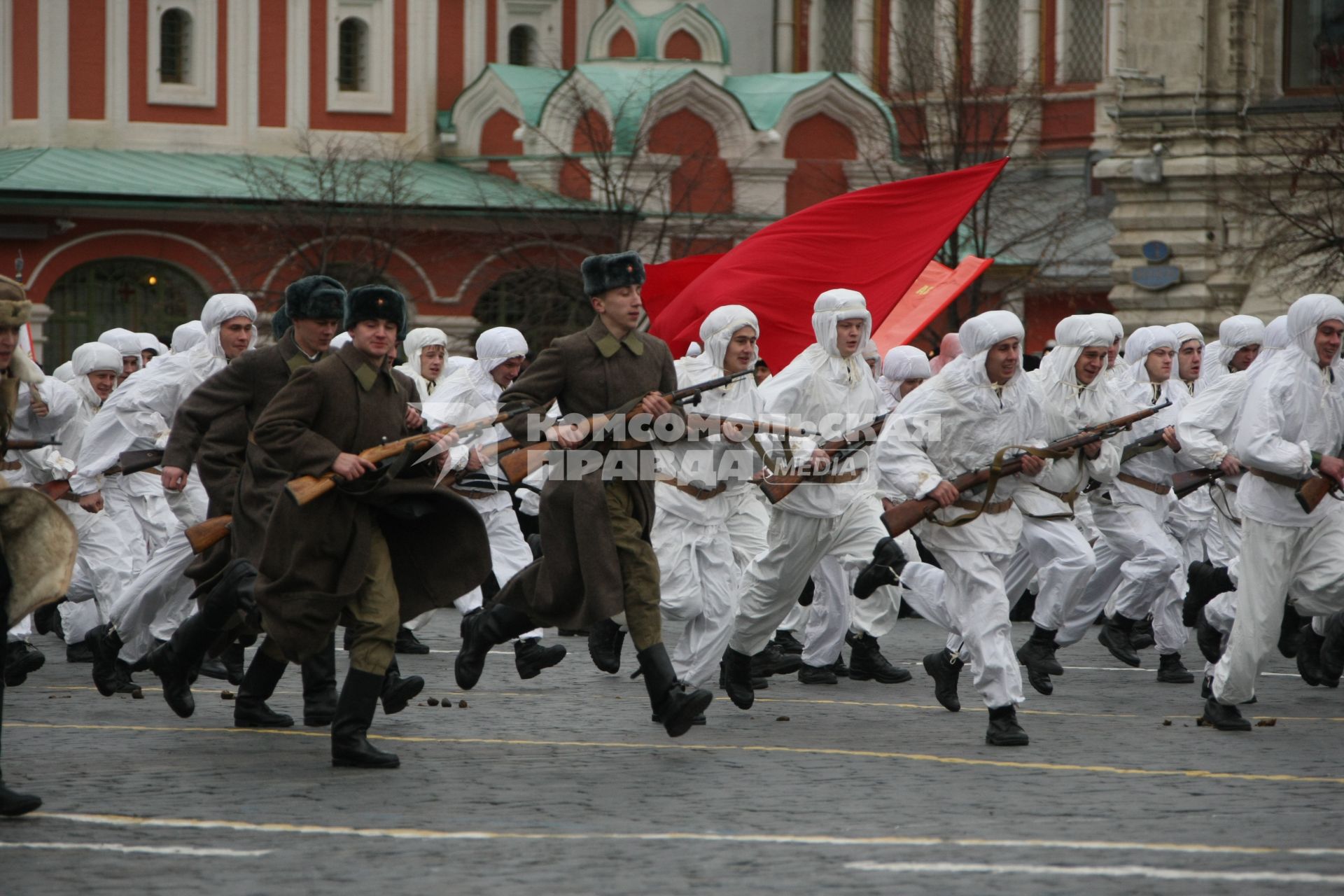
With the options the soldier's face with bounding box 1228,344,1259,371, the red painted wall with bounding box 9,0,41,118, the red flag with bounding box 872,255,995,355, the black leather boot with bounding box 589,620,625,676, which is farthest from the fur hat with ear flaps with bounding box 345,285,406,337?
the red painted wall with bounding box 9,0,41,118

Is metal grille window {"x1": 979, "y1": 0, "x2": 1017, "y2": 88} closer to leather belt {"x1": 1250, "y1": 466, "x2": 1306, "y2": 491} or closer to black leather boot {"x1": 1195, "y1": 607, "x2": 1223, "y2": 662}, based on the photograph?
black leather boot {"x1": 1195, "y1": 607, "x2": 1223, "y2": 662}

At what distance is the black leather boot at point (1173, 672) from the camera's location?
12312mm

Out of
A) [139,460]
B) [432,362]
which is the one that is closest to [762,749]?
[139,460]

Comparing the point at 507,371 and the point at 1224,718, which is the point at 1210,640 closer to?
the point at 1224,718

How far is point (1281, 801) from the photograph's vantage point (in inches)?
315

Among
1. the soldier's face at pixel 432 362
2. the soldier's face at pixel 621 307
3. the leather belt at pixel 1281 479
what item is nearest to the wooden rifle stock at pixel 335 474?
the soldier's face at pixel 621 307

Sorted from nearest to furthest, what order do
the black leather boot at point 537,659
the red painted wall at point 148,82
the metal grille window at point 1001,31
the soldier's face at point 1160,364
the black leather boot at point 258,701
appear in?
the black leather boot at point 258,701 < the black leather boot at point 537,659 < the soldier's face at point 1160,364 < the metal grille window at point 1001,31 < the red painted wall at point 148,82

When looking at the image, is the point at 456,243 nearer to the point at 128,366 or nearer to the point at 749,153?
the point at 749,153

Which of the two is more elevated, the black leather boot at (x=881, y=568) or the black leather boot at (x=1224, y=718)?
the black leather boot at (x=881, y=568)

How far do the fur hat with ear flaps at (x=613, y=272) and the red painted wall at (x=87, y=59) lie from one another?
2841cm

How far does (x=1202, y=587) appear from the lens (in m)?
12.4

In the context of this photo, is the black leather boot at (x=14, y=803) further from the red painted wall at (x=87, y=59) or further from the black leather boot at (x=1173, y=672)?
the red painted wall at (x=87, y=59)

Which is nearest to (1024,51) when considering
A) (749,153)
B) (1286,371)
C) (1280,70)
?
(749,153)

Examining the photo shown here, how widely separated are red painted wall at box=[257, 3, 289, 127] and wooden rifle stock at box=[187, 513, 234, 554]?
2898 centimetres
